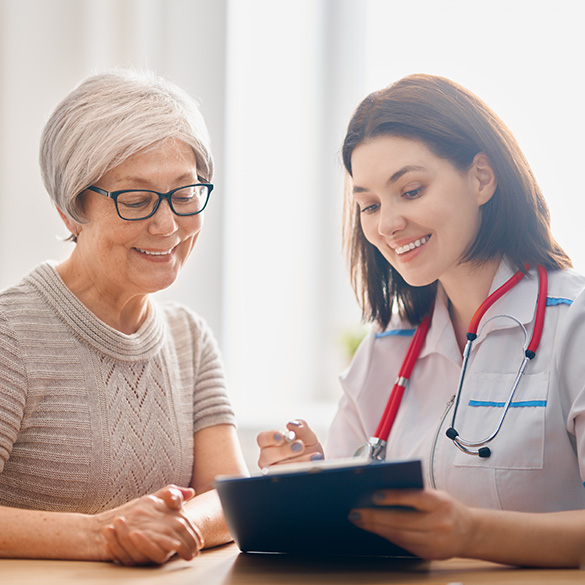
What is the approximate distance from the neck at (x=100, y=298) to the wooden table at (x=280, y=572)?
583 mm

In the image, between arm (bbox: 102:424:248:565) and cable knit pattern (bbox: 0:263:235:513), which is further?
cable knit pattern (bbox: 0:263:235:513)

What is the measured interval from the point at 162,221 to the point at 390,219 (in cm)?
49

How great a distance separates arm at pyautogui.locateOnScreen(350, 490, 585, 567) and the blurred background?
1.82 metres

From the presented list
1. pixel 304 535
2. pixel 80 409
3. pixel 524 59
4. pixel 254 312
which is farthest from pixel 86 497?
pixel 524 59

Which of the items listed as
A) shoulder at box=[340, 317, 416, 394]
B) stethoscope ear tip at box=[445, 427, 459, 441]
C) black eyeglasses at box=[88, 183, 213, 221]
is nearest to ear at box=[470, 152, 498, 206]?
shoulder at box=[340, 317, 416, 394]

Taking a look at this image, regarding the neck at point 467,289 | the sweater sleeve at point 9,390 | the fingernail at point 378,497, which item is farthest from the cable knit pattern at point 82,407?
the fingernail at point 378,497

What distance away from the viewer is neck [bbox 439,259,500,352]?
164cm

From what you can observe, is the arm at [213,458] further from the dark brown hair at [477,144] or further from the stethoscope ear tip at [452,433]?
the dark brown hair at [477,144]

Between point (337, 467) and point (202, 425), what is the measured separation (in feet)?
2.63

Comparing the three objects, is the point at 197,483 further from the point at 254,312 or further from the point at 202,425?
the point at 254,312

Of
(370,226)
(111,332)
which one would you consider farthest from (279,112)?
(111,332)

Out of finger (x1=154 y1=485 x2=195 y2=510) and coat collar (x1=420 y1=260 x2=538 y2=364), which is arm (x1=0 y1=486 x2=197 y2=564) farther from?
coat collar (x1=420 y1=260 x2=538 y2=364)

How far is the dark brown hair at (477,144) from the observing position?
61.2 inches

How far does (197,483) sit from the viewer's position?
1.67m
